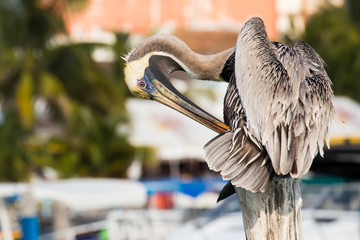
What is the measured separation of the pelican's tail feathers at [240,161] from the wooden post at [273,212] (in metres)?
0.14

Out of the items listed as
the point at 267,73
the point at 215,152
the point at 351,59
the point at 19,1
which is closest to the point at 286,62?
the point at 267,73

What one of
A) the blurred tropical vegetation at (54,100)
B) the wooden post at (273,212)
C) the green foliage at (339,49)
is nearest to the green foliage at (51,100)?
the blurred tropical vegetation at (54,100)

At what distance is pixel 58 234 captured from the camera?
9633 millimetres

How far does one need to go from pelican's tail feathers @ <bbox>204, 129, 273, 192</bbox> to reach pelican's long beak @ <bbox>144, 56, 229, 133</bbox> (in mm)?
143

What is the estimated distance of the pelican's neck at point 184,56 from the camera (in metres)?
2.66

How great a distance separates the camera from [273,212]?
2.47 metres

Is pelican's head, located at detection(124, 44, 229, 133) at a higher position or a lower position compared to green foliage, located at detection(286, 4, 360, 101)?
lower

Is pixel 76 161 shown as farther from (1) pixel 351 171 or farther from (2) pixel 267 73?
(2) pixel 267 73

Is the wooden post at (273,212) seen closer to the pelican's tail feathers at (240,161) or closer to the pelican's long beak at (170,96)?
the pelican's tail feathers at (240,161)

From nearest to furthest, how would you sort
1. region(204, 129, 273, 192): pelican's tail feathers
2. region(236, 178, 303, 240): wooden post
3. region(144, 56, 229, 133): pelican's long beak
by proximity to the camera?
region(204, 129, 273, 192): pelican's tail feathers → region(236, 178, 303, 240): wooden post → region(144, 56, 229, 133): pelican's long beak

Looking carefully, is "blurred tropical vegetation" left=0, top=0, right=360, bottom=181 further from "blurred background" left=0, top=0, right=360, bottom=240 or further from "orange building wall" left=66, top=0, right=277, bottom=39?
"orange building wall" left=66, top=0, right=277, bottom=39

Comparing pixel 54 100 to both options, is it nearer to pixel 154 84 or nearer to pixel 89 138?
pixel 89 138

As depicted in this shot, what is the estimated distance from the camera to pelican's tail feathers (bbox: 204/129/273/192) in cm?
231

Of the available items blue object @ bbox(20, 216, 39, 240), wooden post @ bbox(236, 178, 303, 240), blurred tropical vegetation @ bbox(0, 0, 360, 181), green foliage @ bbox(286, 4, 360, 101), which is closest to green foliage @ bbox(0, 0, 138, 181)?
blurred tropical vegetation @ bbox(0, 0, 360, 181)
